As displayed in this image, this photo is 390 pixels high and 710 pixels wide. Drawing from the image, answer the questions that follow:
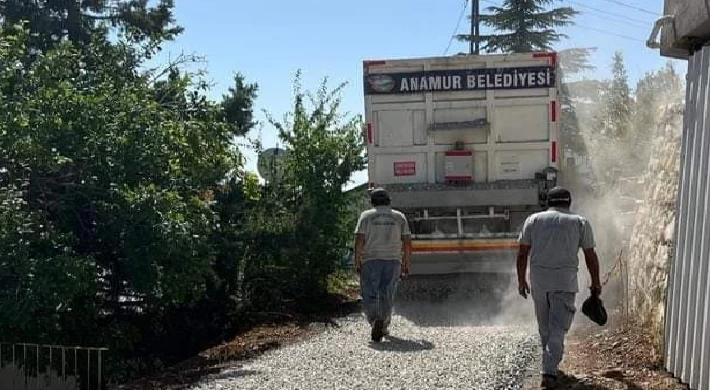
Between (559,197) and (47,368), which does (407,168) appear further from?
(47,368)

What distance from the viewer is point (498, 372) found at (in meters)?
7.72

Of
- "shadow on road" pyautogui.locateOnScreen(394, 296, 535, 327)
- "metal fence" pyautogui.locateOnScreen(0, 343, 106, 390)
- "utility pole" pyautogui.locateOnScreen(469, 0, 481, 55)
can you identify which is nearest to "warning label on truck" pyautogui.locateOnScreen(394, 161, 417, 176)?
"shadow on road" pyautogui.locateOnScreen(394, 296, 535, 327)

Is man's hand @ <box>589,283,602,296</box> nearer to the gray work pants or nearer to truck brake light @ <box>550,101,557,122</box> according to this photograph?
the gray work pants

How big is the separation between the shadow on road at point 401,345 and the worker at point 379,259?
171mm

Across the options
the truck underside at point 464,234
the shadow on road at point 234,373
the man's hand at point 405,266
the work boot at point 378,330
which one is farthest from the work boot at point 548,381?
the truck underside at point 464,234

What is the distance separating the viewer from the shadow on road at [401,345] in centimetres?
921

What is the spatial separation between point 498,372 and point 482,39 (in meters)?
32.7

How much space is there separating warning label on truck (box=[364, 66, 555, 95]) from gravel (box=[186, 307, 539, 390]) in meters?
3.70

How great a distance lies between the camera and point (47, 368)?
9.18m

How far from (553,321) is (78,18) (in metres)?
19.0

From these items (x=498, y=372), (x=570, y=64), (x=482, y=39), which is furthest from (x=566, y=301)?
(x=482, y=39)

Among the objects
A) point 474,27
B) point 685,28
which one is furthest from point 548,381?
point 474,27

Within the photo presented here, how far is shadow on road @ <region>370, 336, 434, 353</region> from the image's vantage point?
921cm

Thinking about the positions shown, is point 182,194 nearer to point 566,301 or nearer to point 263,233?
point 263,233
